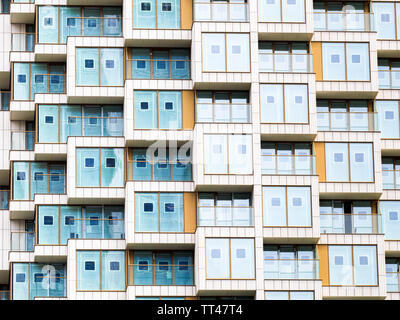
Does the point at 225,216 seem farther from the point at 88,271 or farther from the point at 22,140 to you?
the point at 22,140

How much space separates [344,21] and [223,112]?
9466mm

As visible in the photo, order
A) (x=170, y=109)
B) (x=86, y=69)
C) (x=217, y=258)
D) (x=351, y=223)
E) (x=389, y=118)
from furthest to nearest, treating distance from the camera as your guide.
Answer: (x=389, y=118) < (x=86, y=69) < (x=170, y=109) < (x=351, y=223) < (x=217, y=258)

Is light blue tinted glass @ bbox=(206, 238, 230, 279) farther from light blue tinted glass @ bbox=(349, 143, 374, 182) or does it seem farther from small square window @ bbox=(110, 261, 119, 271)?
light blue tinted glass @ bbox=(349, 143, 374, 182)

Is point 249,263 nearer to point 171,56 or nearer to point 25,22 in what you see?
point 171,56

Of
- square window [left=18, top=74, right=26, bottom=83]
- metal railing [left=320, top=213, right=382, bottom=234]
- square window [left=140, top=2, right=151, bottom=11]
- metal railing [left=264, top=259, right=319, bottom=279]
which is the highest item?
square window [left=140, top=2, right=151, bottom=11]

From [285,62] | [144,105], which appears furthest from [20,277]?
[285,62]

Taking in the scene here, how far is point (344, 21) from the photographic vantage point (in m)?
72.2


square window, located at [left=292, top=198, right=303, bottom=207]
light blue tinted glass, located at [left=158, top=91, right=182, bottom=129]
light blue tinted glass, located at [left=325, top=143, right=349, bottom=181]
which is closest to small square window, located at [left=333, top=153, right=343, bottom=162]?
light blue tinted glass, located at [left=325, top=143, right=349, bottom=181]

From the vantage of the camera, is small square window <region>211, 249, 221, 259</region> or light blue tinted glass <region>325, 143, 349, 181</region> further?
light blue tinted glass <region>325, 143, 349, 181</region>

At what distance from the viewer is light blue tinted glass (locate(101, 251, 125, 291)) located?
6812 centimetres

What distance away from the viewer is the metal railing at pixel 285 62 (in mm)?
70500

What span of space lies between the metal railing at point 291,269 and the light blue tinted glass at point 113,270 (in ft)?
26.7

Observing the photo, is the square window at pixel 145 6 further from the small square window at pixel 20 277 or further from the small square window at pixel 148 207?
the small square window at pixel 20 277

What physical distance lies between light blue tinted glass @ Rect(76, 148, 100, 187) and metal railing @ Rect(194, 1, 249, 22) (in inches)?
392
